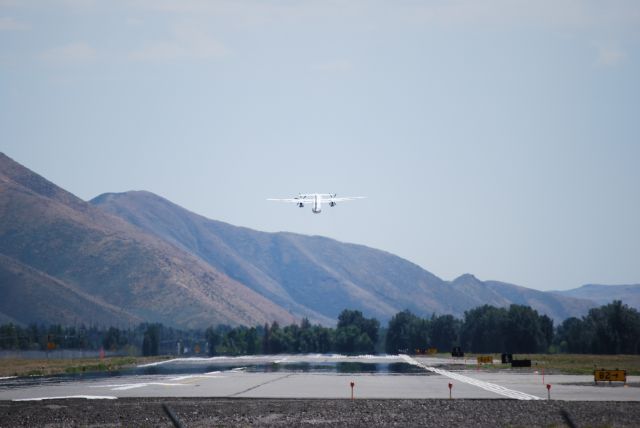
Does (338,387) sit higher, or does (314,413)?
(338,387)

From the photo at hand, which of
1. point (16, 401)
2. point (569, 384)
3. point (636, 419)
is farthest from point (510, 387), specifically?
point (16, 401)

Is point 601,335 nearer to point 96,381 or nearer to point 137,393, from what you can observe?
point 96,381

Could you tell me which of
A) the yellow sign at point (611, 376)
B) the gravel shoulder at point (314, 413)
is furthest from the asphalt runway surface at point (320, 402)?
the yellow sign at point (611, 376)

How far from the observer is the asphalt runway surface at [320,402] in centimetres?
4538

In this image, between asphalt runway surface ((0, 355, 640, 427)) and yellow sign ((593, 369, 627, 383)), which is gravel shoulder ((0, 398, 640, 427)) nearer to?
asphalt runway surface ((0, 355, 640, 427))

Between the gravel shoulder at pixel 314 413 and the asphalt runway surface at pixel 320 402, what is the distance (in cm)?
5

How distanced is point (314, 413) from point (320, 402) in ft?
20.5

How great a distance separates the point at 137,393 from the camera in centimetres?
6247

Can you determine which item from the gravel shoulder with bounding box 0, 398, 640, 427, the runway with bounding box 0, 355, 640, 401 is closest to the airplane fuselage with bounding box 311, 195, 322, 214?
the runway with bounding box 0, 355, 640, 401

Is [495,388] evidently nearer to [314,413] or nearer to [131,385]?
[314,413]

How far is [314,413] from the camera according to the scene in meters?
48.3

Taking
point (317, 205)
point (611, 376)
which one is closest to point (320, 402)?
point (611, 376)

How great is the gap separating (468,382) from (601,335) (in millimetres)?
118604

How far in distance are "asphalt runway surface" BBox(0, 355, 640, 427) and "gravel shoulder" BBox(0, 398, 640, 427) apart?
0.05 metres
